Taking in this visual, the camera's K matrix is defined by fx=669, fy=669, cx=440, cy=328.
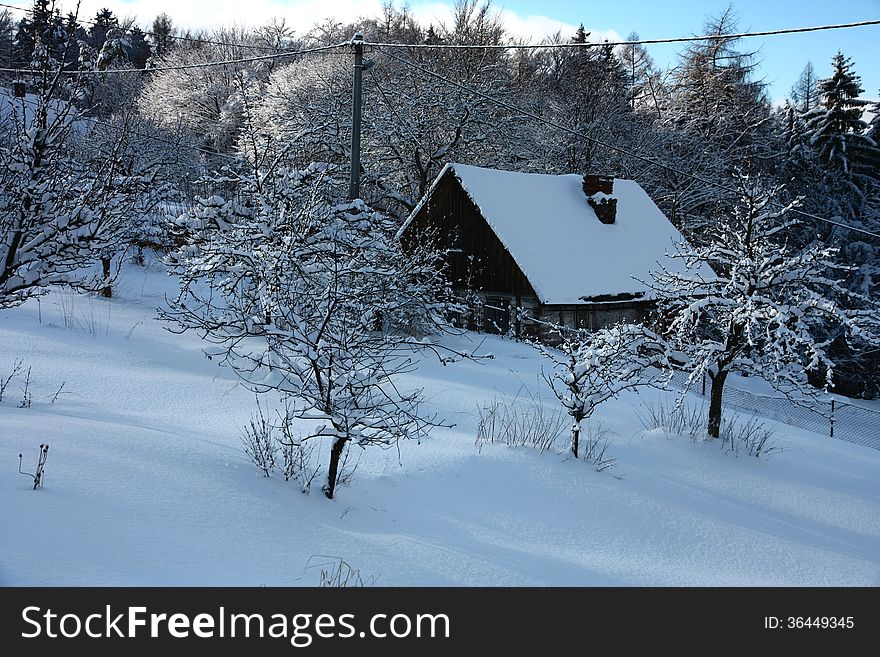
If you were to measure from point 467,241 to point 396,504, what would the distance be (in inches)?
606

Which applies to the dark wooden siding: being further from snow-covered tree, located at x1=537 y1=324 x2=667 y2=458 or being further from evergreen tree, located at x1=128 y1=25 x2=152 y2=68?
evergreen tree, located at x1=128 y1=25 x2=152 y2=68

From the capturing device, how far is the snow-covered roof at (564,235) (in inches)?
744

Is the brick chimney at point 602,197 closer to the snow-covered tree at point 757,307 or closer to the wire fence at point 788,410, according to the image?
the wire fence at point 788,410

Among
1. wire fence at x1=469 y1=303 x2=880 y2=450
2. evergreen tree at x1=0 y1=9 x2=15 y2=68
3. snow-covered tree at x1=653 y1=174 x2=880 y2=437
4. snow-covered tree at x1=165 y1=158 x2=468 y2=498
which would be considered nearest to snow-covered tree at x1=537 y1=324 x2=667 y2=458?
snow-covered tree at x1=653 y1=174 x2=880 y2=437

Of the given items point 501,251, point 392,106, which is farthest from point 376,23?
point 501,251

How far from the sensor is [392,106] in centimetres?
2747

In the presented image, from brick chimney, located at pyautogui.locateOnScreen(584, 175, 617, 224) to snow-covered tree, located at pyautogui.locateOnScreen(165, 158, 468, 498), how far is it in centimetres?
842

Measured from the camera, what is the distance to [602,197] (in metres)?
21.9

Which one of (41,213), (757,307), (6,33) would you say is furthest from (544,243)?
(6,33)

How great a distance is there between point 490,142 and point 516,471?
76.6 ft

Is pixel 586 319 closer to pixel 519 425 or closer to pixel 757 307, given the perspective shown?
pixel 757 307

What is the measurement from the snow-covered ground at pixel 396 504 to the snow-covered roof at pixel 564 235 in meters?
9.11

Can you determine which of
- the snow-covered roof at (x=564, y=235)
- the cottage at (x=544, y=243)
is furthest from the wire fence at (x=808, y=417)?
the snow-covered roof at (x=564, y=235)

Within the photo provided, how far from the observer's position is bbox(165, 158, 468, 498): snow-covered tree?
571cm
